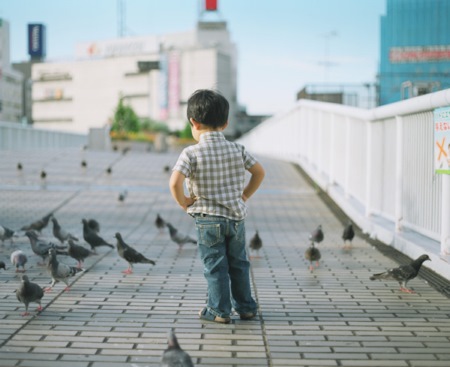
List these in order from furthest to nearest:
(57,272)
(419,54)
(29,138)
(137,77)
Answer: (137,77) → (29,138) → (419,54) → (57,272)

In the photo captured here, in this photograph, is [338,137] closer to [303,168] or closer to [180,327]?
[303,168]

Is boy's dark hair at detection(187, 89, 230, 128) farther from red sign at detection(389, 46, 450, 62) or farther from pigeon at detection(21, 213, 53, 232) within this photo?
red sign at detection(389, 46, 450, 62)

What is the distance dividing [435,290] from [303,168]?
13.3 m

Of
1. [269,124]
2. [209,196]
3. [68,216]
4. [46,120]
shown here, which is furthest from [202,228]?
[46,120]

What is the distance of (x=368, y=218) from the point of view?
10727 millimetres

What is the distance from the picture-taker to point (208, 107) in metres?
5.07

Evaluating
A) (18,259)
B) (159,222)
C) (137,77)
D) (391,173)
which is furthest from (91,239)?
(137,77)

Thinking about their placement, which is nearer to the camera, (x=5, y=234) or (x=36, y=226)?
(x=5, y=234)

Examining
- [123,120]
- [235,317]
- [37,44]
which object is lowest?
[235,317]

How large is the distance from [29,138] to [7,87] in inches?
3427

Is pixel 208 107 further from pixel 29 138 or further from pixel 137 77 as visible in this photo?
pixel 137 77

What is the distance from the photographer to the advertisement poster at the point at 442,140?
6.82m

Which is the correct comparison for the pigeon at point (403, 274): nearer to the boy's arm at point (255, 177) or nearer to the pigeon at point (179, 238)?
the boy's arm at point (255, 177)

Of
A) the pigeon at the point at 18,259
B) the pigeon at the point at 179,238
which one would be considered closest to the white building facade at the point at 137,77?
the pigeon at the point at 179,238
